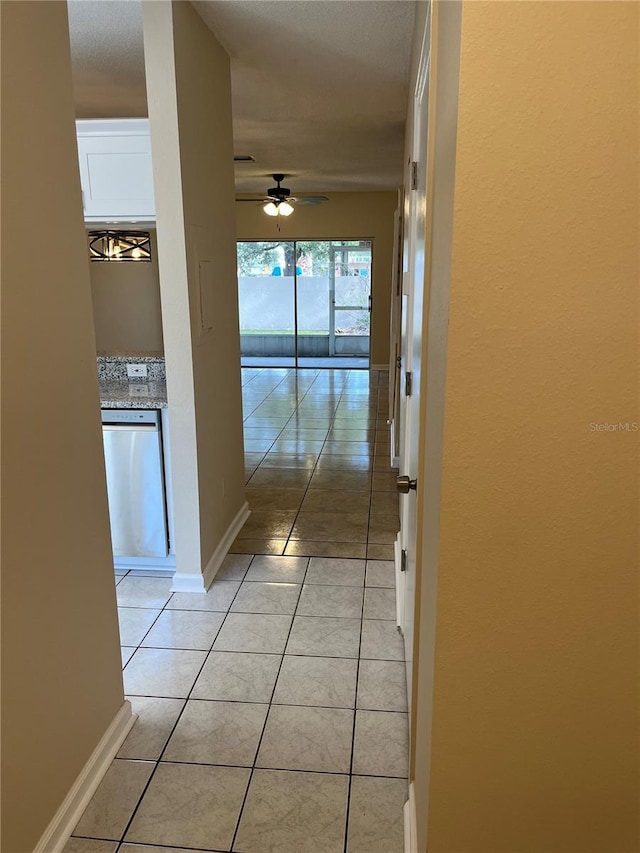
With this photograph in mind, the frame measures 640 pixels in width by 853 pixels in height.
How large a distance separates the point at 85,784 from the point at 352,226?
8.46 m

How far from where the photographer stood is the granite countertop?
3.09m

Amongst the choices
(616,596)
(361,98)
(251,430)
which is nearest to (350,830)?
(616,596)

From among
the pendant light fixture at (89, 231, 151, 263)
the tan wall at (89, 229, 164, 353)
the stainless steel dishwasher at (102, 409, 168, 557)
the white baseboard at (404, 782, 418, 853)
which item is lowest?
the white baseboard at (404, 782, 418, 853)

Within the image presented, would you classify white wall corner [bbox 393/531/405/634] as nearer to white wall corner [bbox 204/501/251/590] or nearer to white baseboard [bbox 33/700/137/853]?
white wall corner [bbox 204/501/251/590]

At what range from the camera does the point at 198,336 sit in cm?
296

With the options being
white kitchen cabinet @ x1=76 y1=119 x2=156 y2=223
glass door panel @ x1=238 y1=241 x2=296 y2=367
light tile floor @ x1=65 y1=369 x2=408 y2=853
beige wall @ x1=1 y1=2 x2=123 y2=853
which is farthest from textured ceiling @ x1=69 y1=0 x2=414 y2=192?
glass door panel @ x1=238 y1=241 x2=296 y2=367

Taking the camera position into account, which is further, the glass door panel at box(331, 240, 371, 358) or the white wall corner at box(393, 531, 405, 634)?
the glass door panel at box(331, 240, 371, 358)

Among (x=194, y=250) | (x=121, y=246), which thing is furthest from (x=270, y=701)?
(x=121, y=246)

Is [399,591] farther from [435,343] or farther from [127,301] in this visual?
[127,301]

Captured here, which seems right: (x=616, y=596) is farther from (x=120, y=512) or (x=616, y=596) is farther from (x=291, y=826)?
(x=120, y=512)

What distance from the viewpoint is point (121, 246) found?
590cm

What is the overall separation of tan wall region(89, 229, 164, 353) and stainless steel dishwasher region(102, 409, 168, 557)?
3578 millimetres

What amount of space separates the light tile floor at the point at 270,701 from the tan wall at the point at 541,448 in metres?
0.78

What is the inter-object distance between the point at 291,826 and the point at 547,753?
0.98m
